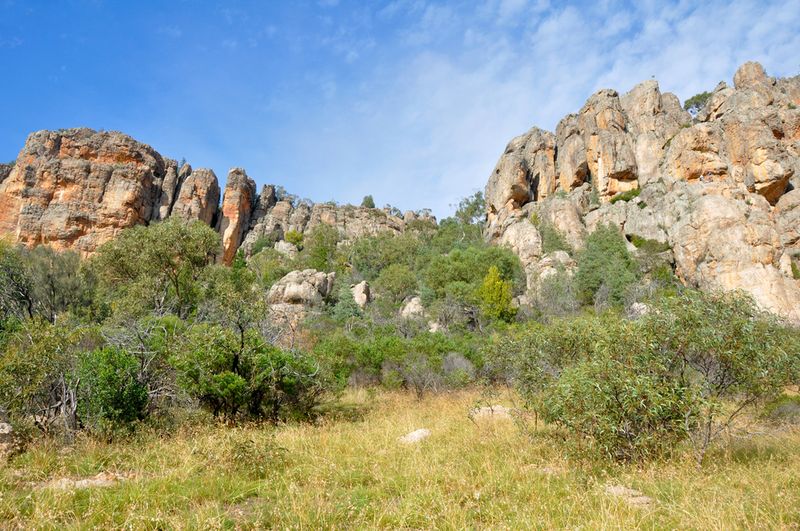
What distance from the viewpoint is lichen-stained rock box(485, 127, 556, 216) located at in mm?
51125

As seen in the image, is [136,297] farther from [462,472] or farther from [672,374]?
[672,374]

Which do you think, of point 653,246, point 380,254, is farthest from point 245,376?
point 380,254

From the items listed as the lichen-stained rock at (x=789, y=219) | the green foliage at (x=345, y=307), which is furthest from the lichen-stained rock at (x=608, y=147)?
the green foliage at (x=345, y=307)

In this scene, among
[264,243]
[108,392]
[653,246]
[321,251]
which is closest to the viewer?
[108,392]

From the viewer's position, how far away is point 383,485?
17.0 feet

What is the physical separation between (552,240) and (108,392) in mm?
40028

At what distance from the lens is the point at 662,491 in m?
4.69

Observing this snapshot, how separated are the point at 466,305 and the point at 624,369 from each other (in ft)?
86.5

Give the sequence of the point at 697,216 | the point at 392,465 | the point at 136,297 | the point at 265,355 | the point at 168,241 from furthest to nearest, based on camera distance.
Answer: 1. the point at 697,216
2. the point at 168,241
3. the point at 136,297
4. the point at 265,355
5. the point at 392,465

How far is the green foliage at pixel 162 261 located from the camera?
19922 mm

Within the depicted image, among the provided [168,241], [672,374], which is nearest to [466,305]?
[168,241]

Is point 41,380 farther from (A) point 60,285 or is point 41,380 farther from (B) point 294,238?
(B) point 294,238

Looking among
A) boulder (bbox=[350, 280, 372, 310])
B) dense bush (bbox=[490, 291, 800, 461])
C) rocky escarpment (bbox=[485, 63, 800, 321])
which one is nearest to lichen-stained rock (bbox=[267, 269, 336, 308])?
boulder (bbox=[350, 280, 372, 310])

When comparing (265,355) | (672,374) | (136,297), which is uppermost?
(136,297)
